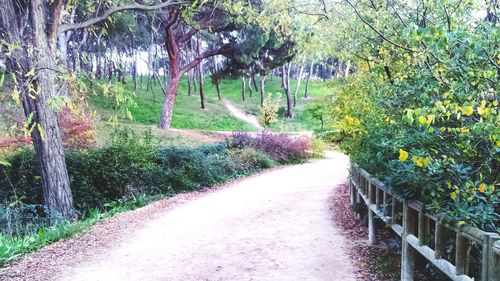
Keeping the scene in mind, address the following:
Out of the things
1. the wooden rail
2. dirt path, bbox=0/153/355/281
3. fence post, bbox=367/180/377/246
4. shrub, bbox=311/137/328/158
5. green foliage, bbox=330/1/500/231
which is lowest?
shrub, bbox=311/137/328/158

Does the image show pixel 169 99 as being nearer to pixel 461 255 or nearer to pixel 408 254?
pixel 408 254

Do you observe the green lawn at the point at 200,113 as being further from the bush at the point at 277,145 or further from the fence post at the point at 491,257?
the fence post at the point at 491,257

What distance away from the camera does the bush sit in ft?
70.8

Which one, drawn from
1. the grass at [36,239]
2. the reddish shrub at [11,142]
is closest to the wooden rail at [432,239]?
the grass at [36,239]

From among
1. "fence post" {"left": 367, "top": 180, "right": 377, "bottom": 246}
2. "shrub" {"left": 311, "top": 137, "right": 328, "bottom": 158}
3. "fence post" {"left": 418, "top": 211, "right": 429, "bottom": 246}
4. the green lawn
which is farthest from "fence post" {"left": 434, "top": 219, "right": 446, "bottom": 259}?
the green lawn

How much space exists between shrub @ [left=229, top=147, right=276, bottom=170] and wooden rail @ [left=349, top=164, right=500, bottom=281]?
11898 mm

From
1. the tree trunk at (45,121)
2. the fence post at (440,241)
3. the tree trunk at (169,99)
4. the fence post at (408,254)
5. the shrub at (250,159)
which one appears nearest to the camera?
the fence post at (440,241)

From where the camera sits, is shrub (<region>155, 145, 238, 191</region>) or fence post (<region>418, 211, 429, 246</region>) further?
shrub (<region>155, 145, 238, 191</region>)

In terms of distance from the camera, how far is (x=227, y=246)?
23.1ft

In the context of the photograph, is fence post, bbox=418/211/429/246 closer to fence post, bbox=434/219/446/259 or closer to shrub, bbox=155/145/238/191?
fence post, bbox=434/219/446/259

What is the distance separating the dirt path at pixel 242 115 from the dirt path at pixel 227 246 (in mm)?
30183

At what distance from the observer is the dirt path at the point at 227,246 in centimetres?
573

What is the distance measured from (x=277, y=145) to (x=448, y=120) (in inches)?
725

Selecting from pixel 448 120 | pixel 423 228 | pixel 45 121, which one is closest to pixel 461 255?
pixel 423 228
